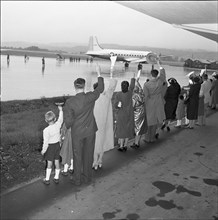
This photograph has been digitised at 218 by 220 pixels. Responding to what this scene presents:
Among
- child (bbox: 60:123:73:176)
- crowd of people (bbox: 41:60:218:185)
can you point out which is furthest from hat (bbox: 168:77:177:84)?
child (bbox: 60:123:73:176)

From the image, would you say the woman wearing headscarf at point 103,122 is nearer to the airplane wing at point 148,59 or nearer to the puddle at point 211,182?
the airplane wing at point 148,59

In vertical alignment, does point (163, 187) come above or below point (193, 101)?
below

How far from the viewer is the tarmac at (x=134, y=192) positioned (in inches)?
147

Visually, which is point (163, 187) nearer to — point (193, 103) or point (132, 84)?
point (132, 84)

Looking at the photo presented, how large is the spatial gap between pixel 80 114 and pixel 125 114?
1.82m

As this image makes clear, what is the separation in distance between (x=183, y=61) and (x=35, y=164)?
340 cm

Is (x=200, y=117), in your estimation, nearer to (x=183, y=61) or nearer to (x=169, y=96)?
(x=169, y=96)

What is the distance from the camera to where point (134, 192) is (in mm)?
4344

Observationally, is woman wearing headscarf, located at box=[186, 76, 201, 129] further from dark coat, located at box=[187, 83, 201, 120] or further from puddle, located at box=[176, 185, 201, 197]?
puddle, located at box=[176, 185, 201, 197]

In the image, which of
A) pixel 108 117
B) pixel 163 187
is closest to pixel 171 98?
pixel 108 117

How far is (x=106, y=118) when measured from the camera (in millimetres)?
5164

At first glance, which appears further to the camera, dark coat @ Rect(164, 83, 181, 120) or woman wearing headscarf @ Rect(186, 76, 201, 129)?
woman wearing headscarf @ Rect(186, 76, 201, 129)

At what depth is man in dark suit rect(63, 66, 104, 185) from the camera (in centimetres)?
411

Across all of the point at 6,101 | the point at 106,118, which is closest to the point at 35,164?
the point at 106,118
